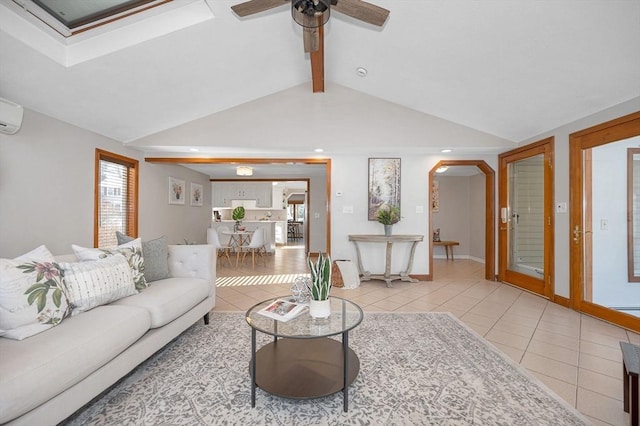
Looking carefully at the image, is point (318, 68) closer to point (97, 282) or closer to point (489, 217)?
point (97, 282)

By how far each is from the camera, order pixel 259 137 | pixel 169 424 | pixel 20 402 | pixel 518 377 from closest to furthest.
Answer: pixel 20 402
pixel 169 424
pixel 518 377
pixel 259 137

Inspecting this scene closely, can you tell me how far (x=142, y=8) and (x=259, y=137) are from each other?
186 centimetres

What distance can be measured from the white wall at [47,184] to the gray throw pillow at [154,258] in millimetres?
911

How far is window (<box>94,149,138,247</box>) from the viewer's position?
354 centimetres

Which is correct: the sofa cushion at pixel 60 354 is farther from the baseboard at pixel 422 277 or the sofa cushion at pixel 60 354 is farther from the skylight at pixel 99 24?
the baseboard at pixel 422 277

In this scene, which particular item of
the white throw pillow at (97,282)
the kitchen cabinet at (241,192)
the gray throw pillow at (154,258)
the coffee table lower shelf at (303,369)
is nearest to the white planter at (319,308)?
the coffee table lower shelf at (303,369)

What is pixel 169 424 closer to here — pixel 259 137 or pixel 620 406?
pixel 620 406

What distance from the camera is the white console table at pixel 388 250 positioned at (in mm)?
4188

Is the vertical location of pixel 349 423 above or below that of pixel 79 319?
below

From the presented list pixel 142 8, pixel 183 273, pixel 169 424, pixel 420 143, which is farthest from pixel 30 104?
pixel 420 143

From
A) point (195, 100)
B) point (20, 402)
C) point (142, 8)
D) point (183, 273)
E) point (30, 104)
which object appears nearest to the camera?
point (20, 402)

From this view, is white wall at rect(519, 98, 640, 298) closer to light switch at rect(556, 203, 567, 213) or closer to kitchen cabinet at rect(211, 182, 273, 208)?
light switch at rect(556, 203, 567, 213)

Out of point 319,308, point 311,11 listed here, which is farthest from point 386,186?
point 319,308

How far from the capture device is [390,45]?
2824 millimetres
